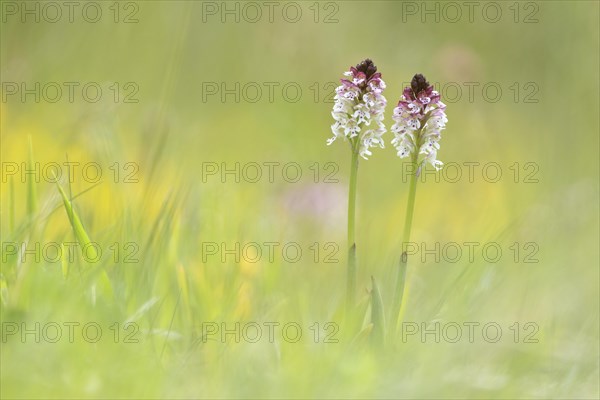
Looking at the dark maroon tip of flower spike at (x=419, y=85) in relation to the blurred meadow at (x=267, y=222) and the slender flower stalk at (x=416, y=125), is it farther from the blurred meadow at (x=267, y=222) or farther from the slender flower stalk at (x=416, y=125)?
the blurred meadow at (x=267, y=222)

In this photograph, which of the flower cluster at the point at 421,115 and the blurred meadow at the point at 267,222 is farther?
the flower cluster at the point at 421,115

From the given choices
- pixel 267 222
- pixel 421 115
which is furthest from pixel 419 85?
pixel 267 222

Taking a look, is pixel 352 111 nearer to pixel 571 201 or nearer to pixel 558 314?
pixel 558 314

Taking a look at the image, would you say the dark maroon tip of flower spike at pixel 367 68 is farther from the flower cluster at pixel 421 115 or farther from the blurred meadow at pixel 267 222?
the blurred meadow at pixel 267 222

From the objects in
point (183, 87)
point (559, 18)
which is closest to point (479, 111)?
point (559, 18)

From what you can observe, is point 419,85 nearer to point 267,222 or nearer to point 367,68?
point 367,68

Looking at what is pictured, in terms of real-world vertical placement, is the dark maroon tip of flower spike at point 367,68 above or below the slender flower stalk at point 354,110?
above

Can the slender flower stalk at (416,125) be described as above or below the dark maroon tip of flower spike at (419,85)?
below

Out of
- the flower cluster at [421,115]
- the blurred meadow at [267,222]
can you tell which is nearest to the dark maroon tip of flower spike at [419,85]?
the flower cluster at [421,115]
